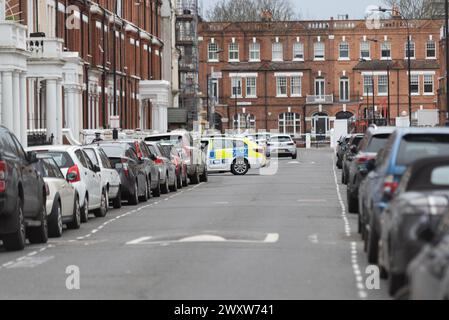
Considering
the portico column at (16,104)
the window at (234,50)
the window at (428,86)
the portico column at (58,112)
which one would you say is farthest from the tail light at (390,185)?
the window at (234,50)

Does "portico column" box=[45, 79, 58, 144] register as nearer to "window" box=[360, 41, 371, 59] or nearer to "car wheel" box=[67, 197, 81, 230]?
"car wheel" box=[67, 197, 81, 230]

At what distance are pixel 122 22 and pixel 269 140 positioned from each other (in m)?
15.3

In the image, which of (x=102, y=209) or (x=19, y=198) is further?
(x=102, y=209)

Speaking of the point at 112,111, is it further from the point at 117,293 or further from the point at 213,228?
the point at 117,293

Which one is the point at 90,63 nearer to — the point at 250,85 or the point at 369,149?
the point at 369,149

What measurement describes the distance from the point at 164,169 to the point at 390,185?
22692mm

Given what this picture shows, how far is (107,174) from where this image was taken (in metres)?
30.5

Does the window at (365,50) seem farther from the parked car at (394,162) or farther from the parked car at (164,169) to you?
the parked car at (394,162)

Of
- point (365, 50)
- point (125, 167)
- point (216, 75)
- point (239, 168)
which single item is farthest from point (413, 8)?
point (125, 167)

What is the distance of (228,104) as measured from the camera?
438ft

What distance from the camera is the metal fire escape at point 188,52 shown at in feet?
350

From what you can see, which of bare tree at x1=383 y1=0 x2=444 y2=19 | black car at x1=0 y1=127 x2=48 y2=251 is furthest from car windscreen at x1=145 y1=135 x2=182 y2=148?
bare tree at x1=383 y1=0 x2=444 y2=19

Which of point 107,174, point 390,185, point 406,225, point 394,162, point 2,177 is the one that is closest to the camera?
point 406,225

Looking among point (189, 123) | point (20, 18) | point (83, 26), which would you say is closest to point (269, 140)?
point (189, 123)
